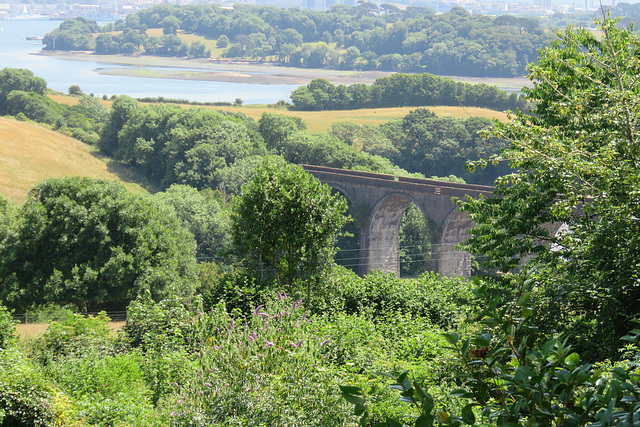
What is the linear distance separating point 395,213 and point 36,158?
3804cm

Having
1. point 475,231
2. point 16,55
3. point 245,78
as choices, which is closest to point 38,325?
point 475,231

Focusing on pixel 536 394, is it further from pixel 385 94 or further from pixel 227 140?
pixel 385 94

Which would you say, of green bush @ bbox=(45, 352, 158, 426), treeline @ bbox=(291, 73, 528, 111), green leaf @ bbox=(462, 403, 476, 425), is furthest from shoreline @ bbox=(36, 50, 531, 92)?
green leaf @ bbox=(462, 403, 476, 425)

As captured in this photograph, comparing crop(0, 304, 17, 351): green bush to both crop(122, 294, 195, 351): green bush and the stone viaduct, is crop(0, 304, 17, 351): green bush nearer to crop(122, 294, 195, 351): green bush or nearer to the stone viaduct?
crop(122, 294, 195, 351): green bush

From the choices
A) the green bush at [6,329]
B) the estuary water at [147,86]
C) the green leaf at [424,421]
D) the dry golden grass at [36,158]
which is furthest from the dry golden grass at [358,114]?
the green leaf at [424,421]

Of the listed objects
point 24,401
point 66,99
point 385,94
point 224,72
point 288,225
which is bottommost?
point 24,401

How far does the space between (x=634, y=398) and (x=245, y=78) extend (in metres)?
167

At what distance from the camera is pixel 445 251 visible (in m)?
53.9

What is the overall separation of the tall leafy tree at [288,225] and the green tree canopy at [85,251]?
12008 mm

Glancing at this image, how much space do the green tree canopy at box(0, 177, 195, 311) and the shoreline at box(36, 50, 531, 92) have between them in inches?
4661

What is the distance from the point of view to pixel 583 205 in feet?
37.2

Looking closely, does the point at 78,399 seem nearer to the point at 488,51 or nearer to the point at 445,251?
the point at 445,251

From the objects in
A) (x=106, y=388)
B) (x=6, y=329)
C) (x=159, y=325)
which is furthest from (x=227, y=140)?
(x=106, y=388)

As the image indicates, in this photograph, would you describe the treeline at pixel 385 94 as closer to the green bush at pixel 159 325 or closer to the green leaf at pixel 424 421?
the green bush at pixel 159 325
